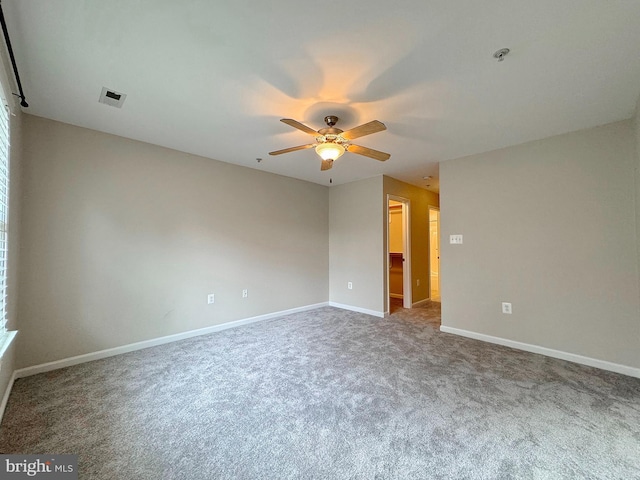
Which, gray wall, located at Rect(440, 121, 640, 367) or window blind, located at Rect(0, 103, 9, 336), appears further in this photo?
gray wall, located at Rect(440, 121, 640, 367)

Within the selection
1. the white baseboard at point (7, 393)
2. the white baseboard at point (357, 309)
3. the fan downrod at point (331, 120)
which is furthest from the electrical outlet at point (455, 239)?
the white baseboard at point (7, 393)

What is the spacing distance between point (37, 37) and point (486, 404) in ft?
12.3

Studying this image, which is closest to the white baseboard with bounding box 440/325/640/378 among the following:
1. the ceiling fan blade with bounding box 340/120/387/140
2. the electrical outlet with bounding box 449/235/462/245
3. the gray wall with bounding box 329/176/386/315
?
the electrical outlet with bounding box 449/235/462/245

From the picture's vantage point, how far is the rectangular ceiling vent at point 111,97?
202cm

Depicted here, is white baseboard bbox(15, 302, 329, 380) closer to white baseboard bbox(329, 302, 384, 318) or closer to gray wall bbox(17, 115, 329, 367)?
gray wall bbox(17, 115, 329, 367)

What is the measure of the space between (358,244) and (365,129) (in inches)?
110

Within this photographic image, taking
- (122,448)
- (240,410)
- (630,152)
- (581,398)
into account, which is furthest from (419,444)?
(630,152)

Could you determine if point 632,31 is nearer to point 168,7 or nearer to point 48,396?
point 168,7

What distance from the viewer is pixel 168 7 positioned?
1.29m

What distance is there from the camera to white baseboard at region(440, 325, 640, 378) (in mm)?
2355

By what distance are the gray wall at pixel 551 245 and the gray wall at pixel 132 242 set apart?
2759 millimetres

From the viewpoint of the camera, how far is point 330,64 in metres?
1.67

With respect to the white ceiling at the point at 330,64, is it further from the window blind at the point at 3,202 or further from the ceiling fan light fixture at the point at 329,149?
the window blind at the point at 3,202

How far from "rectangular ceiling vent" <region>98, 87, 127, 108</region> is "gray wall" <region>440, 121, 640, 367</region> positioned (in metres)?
3.74
